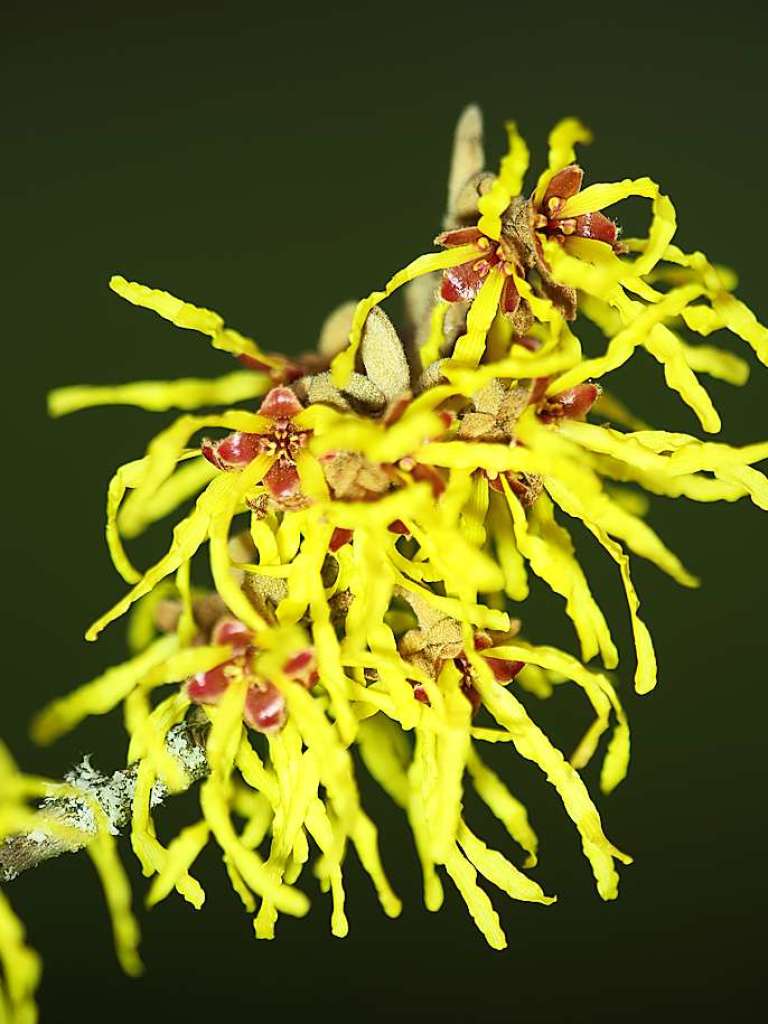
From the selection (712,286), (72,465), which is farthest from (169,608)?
(72,465)

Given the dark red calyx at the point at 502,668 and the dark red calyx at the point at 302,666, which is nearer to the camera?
the dark red calyx at the point at 302,666

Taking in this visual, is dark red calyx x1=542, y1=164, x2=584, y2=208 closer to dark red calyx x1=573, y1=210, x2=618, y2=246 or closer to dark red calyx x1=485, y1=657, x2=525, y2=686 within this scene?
dark red calyx x1=573, y1=210, x2=618, y2=246

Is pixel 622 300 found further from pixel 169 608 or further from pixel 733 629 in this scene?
pixel 733 629

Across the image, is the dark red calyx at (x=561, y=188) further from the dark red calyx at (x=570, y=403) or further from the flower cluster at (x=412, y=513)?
the dark red calyx at (x=570, y=403)

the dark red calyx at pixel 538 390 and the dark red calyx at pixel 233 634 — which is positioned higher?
the dark red calyx at pixel 538 390

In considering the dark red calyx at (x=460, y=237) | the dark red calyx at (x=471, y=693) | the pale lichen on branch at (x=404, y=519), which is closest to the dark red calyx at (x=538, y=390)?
the pale lichen on branch at (x=404, y=519)

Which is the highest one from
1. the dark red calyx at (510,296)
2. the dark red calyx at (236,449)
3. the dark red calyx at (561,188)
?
the dark red calyx at (561,188)
